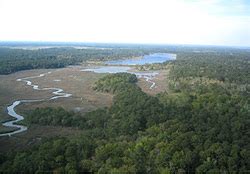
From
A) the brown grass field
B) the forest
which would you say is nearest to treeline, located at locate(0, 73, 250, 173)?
the forest

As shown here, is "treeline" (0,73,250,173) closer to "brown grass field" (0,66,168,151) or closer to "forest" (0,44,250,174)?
"forest" (0,44,250,174)

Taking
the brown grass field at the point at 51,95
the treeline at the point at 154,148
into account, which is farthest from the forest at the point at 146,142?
the brown grass field at the point at 51,95

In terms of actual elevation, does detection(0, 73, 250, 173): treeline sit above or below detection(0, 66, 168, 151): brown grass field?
above

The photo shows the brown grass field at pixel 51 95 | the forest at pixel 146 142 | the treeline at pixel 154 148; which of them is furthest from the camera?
the brown grass field at pixel 51 95

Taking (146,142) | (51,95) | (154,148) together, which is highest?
(146,142)

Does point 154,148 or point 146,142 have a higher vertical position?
point 146,142

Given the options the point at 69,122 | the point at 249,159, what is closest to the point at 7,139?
the point at 69,122

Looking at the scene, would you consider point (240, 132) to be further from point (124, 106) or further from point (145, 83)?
point (145, 83)

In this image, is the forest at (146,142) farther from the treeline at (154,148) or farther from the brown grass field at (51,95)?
the brown grass field at (51,95)

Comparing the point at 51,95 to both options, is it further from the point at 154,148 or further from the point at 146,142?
the point at 154,148

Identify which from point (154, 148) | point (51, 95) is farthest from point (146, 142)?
point (51, 95)

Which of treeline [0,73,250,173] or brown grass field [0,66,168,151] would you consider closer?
treeline [0,73,250,173]

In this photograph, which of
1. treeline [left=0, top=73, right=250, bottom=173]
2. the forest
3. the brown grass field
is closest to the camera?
treeline [left=0, top=73, right=250, bottom=173]
